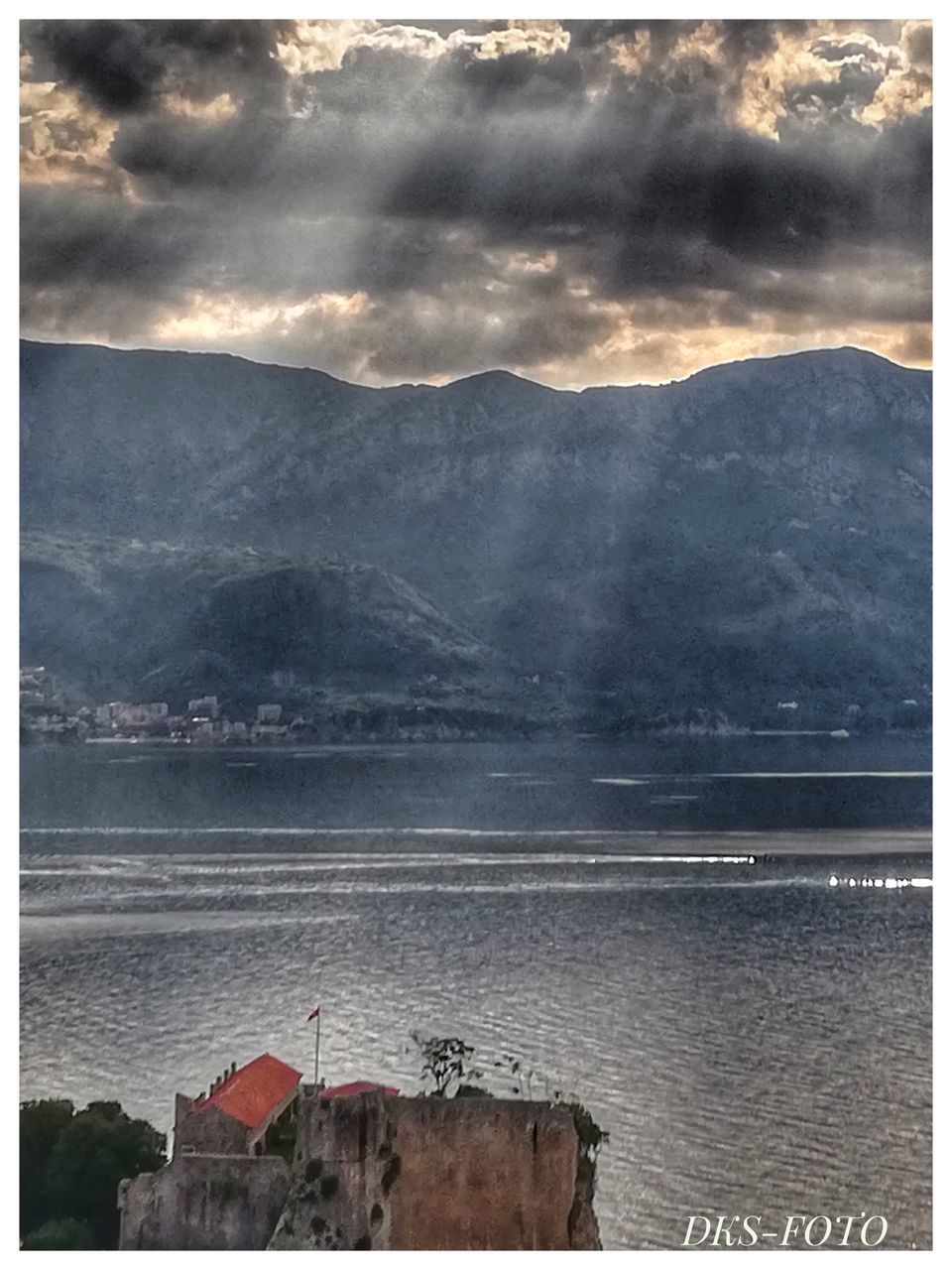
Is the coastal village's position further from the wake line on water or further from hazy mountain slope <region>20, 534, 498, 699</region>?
the wake line on water

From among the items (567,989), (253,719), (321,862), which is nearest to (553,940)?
(567,989)

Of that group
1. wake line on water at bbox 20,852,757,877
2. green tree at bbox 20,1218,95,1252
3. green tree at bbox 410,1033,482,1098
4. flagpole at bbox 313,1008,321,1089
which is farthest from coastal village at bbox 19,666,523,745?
green tree at bbox 20,1218,95,1252

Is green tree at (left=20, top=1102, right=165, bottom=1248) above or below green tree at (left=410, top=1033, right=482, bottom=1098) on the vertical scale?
below

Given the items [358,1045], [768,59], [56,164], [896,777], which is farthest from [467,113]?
[358,1045]

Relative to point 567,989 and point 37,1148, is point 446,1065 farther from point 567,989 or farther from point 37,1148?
point 37,1148

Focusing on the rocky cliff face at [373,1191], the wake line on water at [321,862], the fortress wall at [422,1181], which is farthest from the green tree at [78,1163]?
the wake line on water at [321,862]
